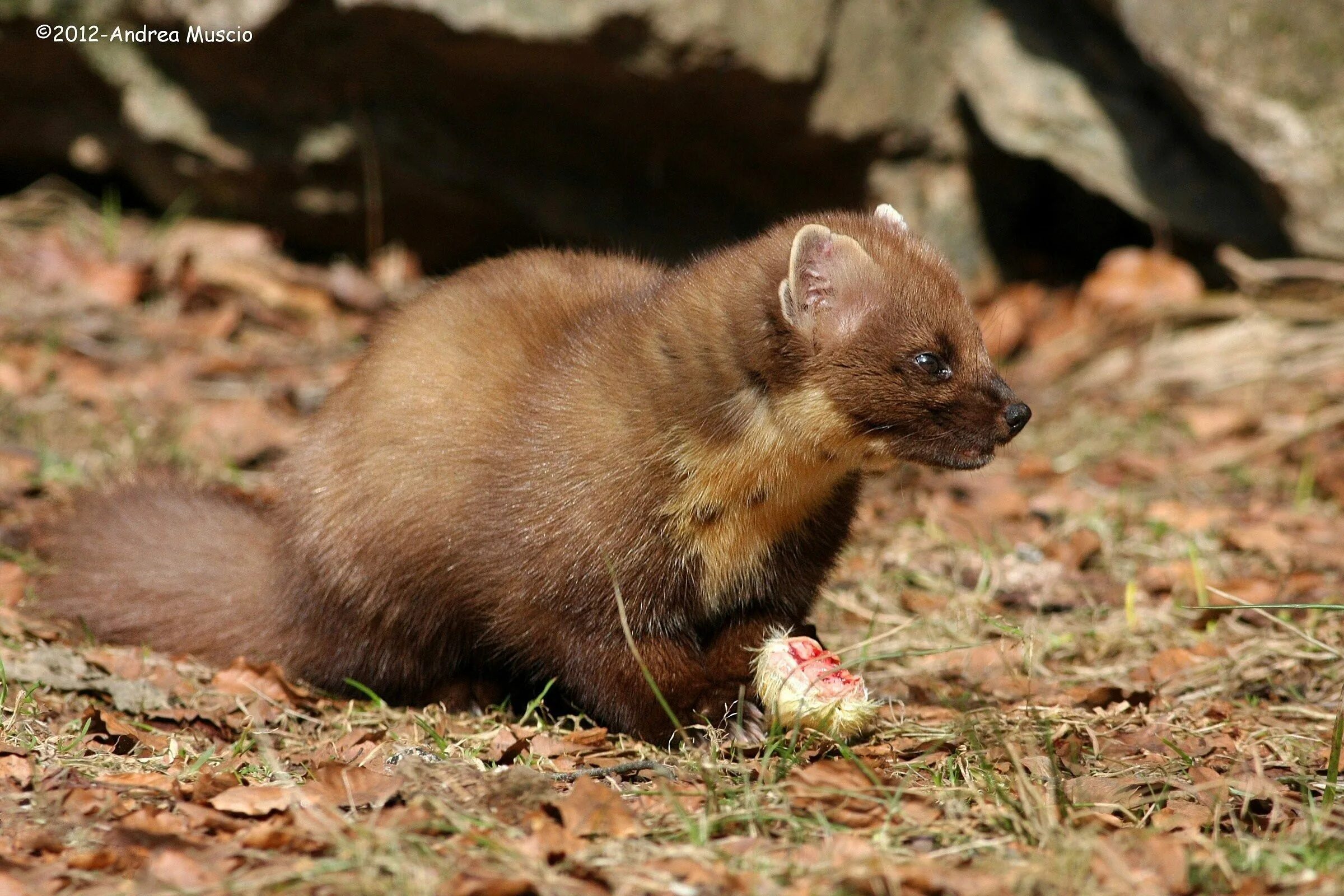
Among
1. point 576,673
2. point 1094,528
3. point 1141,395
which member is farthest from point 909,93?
point 576,673

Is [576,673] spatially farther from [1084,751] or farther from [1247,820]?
[1247,820]

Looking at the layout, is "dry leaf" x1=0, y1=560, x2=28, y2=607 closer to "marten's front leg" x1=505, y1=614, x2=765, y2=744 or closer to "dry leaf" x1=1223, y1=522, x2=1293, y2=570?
"marten's front leg" x1=505, y1=614, x2=765, y2=744

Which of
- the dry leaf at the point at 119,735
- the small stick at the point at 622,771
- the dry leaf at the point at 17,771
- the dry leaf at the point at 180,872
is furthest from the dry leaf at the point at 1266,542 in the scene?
the dry leaf at the point at 17,771

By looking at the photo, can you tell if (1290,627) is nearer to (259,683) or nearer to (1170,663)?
(1170,663)

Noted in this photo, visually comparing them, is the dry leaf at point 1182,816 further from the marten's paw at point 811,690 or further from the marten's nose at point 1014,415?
the marten's nose at point 1014,415

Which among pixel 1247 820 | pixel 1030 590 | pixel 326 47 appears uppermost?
pixel 326 47

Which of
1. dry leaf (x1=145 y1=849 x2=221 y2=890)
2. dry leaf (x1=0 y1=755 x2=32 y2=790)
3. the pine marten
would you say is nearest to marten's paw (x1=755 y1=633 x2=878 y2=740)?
the pine marten
